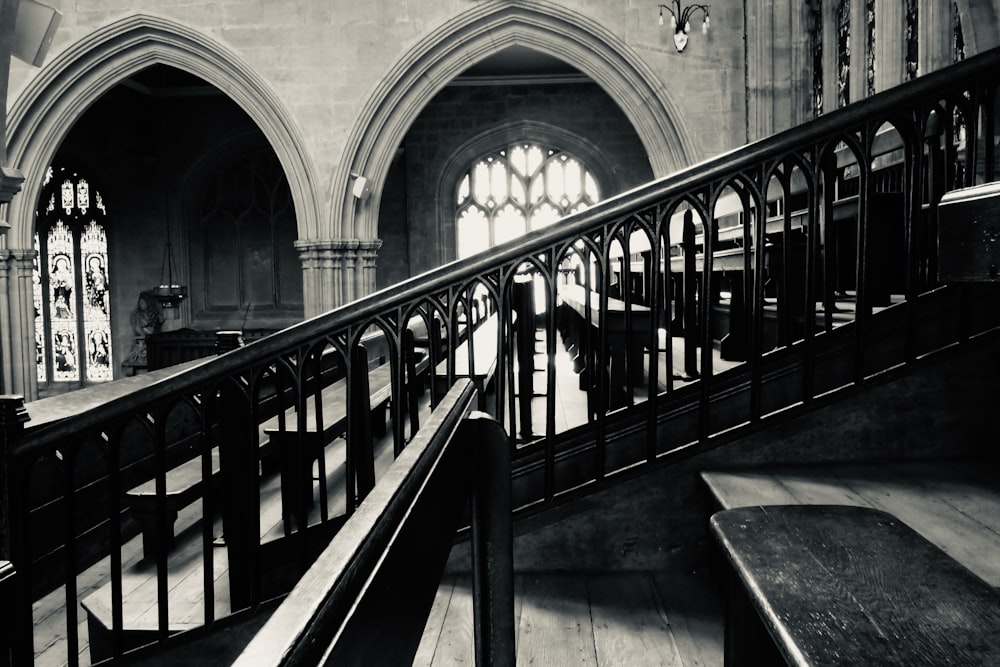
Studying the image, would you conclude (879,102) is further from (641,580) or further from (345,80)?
(345,80)

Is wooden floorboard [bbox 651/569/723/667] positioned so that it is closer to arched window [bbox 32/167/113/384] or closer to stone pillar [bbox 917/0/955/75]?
stone pillar [bbox 917/0/955/75]

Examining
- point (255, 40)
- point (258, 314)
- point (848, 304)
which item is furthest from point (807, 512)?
point (258, 314)

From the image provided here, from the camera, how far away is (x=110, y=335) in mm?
12328

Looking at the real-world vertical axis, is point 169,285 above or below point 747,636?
above

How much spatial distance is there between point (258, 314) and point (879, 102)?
11.2 meters

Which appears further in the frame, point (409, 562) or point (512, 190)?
point (512, 190)

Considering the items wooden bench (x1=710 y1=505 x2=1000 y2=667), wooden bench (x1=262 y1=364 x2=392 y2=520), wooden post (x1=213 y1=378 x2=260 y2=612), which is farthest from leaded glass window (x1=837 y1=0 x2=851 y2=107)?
wooden bench (x1=710 y1=505 x2=1000 y2=667)

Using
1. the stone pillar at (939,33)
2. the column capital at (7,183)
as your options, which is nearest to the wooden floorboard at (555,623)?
the column capital at (7,183)

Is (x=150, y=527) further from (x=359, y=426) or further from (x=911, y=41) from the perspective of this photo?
(x=911, y=41)

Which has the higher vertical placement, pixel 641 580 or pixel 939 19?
pixel 939 19

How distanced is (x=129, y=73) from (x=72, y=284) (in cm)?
480

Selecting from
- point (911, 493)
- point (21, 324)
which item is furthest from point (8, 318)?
point (911, 493)

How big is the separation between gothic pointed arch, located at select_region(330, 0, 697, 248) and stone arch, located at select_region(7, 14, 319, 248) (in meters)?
0.61

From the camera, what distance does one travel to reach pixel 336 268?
29.2 feet
